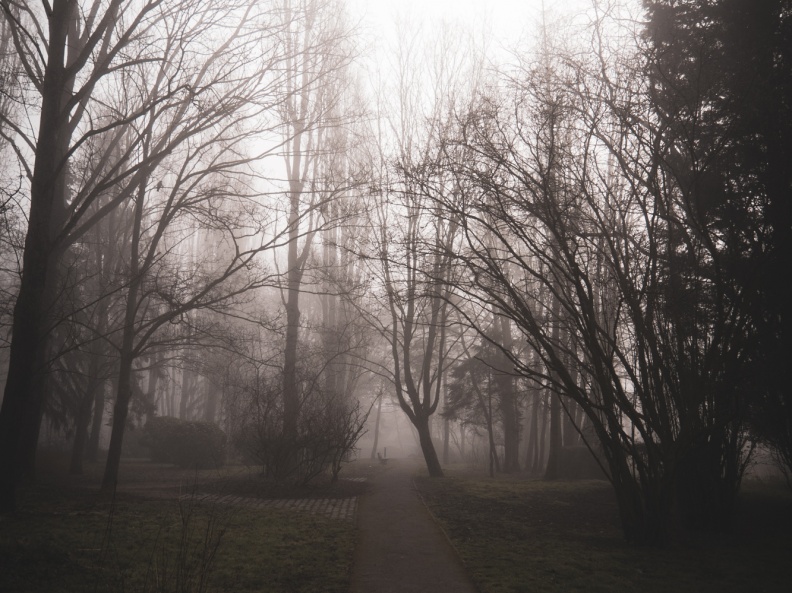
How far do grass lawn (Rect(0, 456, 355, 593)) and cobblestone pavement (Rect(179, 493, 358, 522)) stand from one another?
1.96ft

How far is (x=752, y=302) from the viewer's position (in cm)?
701

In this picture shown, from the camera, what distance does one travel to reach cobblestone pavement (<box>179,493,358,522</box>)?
29.3ft

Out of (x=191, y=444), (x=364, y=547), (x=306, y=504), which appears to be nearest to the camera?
(x=364, y=547)

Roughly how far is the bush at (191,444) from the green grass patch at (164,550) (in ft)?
31.7

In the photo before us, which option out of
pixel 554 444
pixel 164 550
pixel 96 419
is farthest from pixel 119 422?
pixel 554 444

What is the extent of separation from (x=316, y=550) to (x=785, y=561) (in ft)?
16.8

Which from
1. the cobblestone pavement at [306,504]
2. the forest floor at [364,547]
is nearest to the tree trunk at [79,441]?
the forest floor at [364,547]

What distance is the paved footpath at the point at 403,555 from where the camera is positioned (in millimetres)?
5070

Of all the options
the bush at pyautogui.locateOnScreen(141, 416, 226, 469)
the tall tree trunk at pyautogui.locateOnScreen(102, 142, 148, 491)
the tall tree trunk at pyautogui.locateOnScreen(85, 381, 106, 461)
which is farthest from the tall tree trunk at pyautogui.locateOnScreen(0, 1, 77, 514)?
the tall tree trunk at pyautogui.locateOnScreen(85, 381, 106, 461)

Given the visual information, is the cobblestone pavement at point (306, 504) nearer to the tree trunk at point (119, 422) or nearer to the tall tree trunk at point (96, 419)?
the tree trunk at point (119, 422)

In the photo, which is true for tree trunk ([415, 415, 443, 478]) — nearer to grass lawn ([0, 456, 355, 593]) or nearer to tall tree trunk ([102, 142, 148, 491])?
grass lawn ([0, 456, 355, 593])

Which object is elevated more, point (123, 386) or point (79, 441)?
point (123, 386)

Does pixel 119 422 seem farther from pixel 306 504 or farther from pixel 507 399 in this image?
pixel 507 399

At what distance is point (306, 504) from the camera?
986 centimetres
